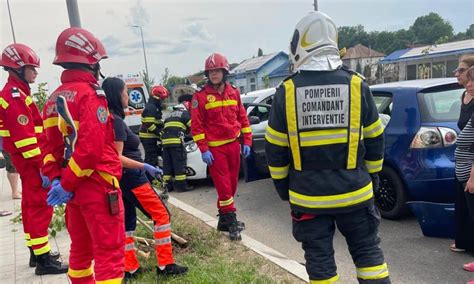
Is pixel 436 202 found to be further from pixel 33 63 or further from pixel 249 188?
pixel 33 63

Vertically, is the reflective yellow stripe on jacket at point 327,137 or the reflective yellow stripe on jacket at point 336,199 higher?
the reflective yellow stripe on jacket at point 327,137

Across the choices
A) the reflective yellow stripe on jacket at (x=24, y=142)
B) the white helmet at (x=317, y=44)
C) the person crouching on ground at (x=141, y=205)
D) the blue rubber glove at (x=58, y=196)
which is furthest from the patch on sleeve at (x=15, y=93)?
the white helmet at (x=317, y=44)

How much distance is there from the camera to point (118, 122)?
9.48 ft

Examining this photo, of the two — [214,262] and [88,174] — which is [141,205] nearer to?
[214,262]

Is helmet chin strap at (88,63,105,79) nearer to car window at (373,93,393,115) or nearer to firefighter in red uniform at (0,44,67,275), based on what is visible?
firefighter in red uniform at (0,44,67,275)

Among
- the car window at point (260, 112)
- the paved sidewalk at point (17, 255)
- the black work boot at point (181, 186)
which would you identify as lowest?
the black work boot at point (181, 186)

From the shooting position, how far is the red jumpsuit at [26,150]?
12.2ft

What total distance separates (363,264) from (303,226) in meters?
0.43

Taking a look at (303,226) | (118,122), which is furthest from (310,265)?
(118,122)

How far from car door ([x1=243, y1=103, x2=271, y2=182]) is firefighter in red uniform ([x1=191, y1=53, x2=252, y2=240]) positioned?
57 centimetres

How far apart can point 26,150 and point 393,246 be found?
12.1 ft

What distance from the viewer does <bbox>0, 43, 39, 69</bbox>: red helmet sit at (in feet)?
12.6

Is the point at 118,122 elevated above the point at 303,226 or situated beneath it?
elevated above

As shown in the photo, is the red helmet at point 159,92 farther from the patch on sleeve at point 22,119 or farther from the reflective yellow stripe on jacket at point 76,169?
the reflective yellow stripe on jacket at point 76,169
